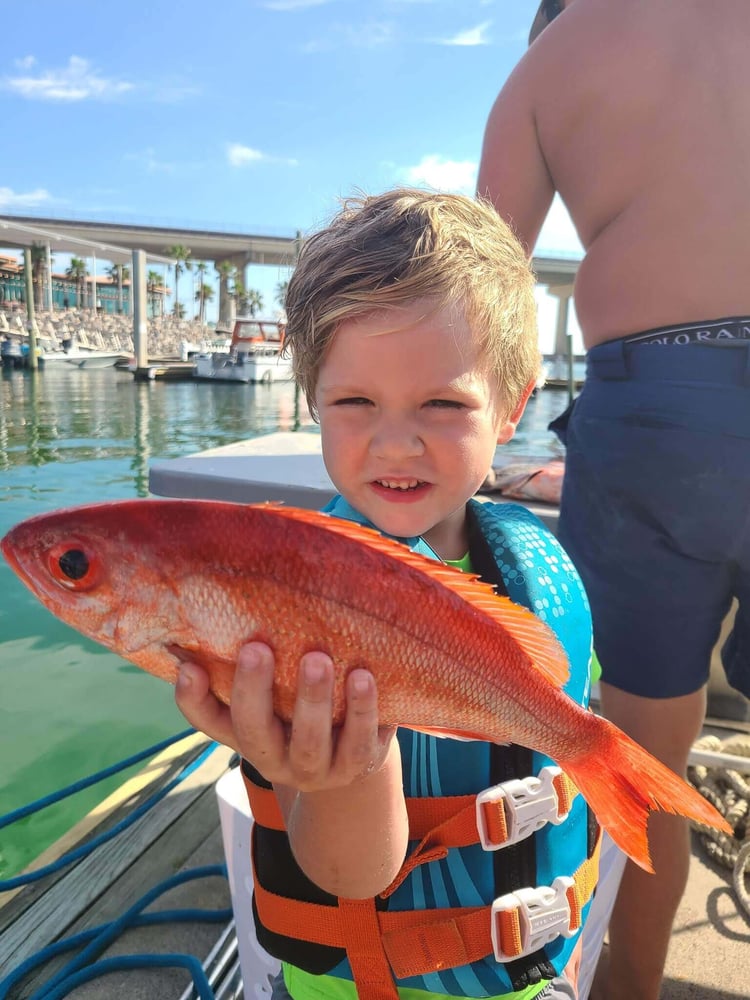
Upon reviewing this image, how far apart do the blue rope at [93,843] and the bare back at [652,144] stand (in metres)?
→ 2.58

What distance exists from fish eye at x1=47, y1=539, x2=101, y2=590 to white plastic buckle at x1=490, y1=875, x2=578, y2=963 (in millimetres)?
987

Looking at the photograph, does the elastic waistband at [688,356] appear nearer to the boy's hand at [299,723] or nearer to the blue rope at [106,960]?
the boy's hand at [299,723]

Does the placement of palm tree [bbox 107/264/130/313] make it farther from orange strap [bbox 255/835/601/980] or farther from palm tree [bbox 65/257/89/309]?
orange strap [bbox 255/835/601/980]

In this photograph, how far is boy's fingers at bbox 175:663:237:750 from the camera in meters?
0.98

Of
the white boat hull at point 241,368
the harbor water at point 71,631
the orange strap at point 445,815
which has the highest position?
the white boat hull at point 241,368

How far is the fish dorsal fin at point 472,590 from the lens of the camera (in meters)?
0.98

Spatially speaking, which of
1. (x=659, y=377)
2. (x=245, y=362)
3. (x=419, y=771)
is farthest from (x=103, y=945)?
(x=245, y=362)

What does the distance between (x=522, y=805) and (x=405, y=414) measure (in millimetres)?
808

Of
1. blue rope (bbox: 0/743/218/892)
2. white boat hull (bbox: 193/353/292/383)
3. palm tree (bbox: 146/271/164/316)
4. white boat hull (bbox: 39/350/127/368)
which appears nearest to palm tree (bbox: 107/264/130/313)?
palm tree (bbox: 146/271/164/316)

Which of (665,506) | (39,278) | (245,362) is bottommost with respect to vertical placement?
(665,506)

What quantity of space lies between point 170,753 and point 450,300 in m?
2.95

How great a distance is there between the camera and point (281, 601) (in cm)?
95

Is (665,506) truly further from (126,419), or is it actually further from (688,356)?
(126,419)

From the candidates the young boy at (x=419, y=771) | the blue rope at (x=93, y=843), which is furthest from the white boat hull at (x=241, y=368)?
the young boy at (x=419, y=771)
